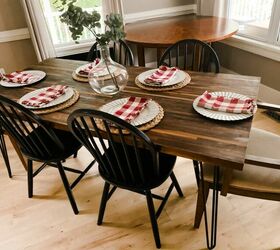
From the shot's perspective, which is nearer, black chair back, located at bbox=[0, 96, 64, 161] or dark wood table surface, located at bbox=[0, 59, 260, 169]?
dark wood table surface, located at bbox=[0, 59, 260, 169]

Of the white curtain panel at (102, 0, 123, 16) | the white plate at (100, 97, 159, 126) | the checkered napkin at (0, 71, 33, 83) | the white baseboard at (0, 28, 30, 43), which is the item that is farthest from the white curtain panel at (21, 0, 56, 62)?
the white plate at (100, 97, 159, 126)

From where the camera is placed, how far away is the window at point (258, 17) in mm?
2395

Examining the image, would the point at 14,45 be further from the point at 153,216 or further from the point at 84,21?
the point at 153,216

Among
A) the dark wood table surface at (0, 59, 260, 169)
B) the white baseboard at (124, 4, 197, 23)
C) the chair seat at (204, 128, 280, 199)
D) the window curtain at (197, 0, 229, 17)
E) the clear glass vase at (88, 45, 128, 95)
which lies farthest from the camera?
the white baseboard at (124, 4, 197, 23)

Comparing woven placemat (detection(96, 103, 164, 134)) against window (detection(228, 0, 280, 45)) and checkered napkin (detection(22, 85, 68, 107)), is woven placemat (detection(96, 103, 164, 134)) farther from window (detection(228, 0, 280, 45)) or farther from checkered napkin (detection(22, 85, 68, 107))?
window (detection(228, 0, 280, 45))

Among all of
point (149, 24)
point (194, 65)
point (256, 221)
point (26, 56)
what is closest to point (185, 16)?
point (149, 24)

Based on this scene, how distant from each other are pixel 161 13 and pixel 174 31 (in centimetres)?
70

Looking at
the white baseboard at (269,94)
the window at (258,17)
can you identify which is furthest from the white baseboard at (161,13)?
the white baseboard at (269,94)

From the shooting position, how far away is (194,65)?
78.4 inches

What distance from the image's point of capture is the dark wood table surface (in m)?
1.01

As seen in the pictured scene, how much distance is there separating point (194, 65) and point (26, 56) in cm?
195

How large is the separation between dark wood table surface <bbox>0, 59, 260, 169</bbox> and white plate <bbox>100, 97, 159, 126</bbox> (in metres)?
0.06

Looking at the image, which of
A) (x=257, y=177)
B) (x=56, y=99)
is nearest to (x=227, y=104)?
(x=257, y=177)

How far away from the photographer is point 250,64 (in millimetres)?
2773
